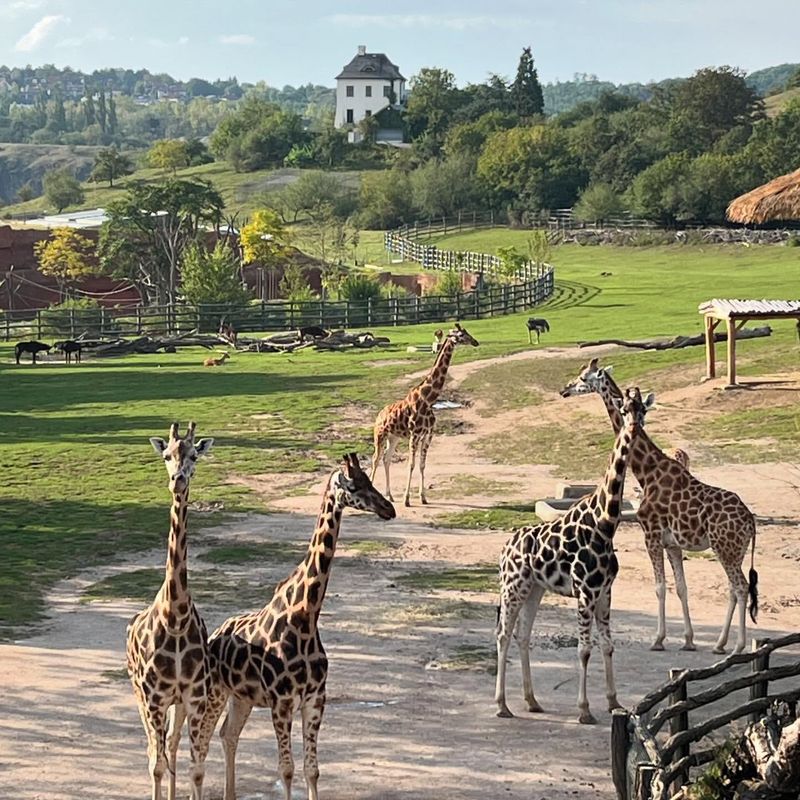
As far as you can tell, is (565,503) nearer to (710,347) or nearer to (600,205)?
(710,347)

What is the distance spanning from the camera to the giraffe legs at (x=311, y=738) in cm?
1069

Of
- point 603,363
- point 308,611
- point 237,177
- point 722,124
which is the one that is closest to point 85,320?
point 603,363

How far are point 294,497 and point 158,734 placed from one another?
13789 mm

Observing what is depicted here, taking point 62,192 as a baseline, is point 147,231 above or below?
below

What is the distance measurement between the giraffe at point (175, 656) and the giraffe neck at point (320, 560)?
84 centimetres

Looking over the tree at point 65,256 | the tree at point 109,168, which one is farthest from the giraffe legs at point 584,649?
the tree at point 109,168

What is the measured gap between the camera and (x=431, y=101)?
530ft

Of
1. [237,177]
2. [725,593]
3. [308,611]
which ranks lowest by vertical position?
[725,593]

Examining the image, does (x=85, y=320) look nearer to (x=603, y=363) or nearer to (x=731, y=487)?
(x=603, y=363)

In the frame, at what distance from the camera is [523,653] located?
13.7 m

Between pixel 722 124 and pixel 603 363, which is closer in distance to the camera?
pixel 603 363

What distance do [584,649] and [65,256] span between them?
80.6 meters

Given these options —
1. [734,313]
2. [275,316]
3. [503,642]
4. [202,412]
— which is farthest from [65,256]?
[503,642]

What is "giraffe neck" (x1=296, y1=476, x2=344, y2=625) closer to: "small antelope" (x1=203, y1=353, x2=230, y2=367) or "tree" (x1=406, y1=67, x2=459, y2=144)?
"small antelope" (x1=203, y1=353, x2=230, y2=367)
